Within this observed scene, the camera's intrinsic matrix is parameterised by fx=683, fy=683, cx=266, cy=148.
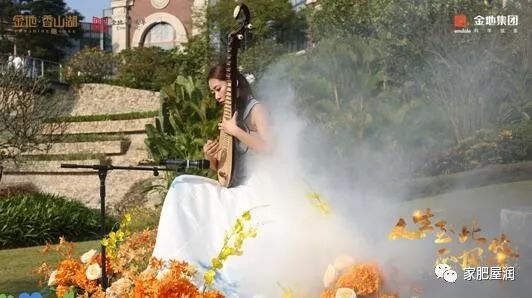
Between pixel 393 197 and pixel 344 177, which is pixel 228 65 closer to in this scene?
pixel 344 177

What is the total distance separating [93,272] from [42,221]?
8262 mm

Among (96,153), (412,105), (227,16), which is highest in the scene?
(227,16)

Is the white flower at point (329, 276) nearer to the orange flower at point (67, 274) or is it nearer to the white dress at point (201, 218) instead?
the white dress at point (201, 218)

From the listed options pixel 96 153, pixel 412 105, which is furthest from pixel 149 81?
pixel 412 105

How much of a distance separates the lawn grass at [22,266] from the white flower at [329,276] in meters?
4.38

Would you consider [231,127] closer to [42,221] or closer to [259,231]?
[259,231]

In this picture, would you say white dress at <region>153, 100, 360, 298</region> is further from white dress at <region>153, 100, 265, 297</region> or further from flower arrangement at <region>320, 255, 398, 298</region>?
flower arrangement at <region>320, 255, 398, 298</region>

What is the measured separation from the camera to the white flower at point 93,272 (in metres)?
3.58

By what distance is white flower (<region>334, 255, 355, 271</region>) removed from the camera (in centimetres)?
291

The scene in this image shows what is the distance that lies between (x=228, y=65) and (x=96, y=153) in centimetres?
1838

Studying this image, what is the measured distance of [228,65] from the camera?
3707 mm

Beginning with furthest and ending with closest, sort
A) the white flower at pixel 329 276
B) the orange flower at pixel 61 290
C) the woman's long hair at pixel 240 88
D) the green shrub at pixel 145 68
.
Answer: the green shrub at pixel 145 68, the woman's long hair at pixel 240 88, the orange flower at pixel 61 290, the white flower at pixel 329 276

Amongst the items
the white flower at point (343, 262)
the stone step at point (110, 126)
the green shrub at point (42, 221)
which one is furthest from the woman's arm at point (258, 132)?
the stone step at point (110, 126)

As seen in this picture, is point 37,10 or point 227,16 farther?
point 37,10
